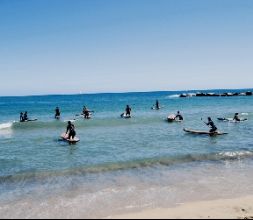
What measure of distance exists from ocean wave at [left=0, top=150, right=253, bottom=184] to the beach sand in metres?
5.37

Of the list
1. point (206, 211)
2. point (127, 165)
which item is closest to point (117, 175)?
point (127, 165)

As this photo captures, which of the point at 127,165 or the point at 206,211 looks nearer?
the point at 206,211

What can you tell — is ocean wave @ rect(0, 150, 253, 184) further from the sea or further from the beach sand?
the beach sand

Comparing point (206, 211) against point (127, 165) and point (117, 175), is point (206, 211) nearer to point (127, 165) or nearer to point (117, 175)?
point (117, 175)

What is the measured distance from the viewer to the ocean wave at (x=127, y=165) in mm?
15781

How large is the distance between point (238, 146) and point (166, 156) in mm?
5361

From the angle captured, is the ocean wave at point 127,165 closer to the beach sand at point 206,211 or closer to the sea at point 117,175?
the sea at point 117,175

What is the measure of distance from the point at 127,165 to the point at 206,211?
684 cm

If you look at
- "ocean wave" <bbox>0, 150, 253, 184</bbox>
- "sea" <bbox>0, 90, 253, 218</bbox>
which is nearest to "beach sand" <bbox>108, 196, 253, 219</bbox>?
"sea" <bbox>0, 90, 253, 218</bbox>

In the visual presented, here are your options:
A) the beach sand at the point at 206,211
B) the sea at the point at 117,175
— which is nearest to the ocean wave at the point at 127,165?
the sea at the point at 117,175

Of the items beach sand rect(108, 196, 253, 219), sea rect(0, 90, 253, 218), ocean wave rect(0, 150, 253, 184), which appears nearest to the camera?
beach sand rect(108, 196, 253, 219)

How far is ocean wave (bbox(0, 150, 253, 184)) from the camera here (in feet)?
51.8

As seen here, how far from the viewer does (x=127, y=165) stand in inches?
696

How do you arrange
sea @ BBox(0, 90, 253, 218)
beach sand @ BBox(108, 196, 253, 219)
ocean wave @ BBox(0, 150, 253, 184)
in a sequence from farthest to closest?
ocean wave @ BBox(0, 150, 253, 184)
sea @ BBox(0, 90, 253, 218)
beach sand @ BBox(108, 196, 253, 219)
